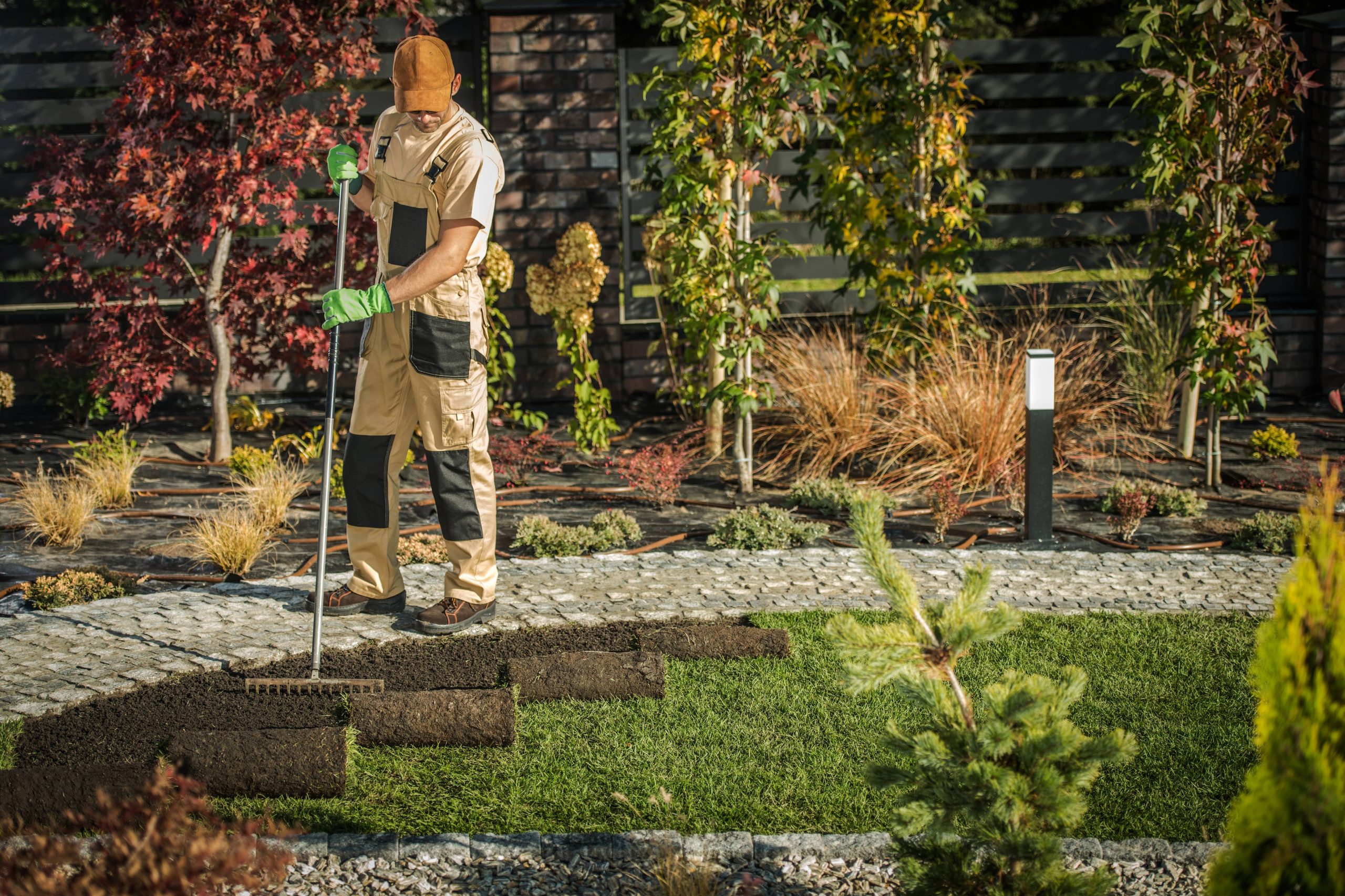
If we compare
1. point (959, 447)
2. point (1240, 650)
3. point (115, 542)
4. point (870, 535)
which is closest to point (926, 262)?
point (959, 447)

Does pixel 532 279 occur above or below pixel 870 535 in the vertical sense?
above

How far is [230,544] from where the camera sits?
572cm

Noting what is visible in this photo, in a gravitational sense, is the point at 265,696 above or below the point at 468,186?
below

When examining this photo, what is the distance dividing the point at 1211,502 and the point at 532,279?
3.95m

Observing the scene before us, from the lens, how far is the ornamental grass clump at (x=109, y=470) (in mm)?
6699

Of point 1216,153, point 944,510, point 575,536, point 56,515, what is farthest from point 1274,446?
point 56,515

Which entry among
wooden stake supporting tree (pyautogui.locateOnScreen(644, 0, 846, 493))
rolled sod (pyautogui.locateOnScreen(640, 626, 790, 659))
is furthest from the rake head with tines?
wooden stake supporting tree (pyautogui.locateOnScreen(644, 0, 846, 493))

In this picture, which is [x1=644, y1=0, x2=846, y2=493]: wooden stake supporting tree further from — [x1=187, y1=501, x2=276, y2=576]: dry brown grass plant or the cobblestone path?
Answer: [x1=187, y1=501, x2=276, y2=576]: dry brown grass plant

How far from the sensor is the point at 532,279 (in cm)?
771

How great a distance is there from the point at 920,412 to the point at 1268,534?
202cm

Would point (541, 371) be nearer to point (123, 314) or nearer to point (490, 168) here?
point (123, 314)

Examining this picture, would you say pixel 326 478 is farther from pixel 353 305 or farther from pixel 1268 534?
pixel 1268 534

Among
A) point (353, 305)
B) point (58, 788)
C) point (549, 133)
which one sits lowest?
point (58, 788)

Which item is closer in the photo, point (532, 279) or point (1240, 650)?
point (1240, 650)
